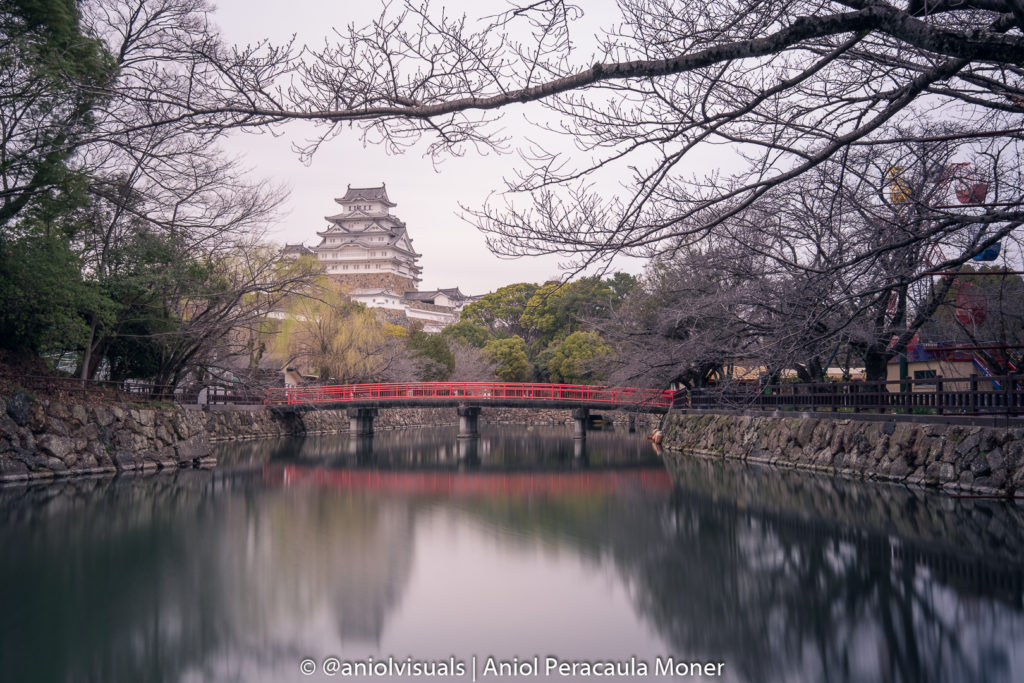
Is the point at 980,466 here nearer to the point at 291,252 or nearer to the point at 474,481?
the point at 474,481

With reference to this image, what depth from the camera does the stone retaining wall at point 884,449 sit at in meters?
8.45

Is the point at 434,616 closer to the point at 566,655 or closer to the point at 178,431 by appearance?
the point at 566,655

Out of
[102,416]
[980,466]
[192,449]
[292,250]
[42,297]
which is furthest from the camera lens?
[292,250]

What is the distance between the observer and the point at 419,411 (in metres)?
33.4

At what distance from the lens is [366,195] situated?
48375mm

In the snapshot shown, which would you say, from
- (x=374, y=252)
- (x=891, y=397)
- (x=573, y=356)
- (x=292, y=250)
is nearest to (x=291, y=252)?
(x=292, y=250)

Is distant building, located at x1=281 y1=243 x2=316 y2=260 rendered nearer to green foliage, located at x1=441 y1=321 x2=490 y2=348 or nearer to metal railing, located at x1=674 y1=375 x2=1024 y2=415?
metal railing, located at x1=674 y1=375 x2=1024 y2=415

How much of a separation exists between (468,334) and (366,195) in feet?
56.7

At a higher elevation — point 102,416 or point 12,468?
point 102,416

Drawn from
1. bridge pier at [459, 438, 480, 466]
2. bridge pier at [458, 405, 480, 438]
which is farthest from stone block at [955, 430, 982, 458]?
bridge pier at [458, 405, 480, 438]

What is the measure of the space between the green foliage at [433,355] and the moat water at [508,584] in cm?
1839

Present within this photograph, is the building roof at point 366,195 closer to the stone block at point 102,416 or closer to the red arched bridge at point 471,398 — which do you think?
the red arched bridge at point 471,398

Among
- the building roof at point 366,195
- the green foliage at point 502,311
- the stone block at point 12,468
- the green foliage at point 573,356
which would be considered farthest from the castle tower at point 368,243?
the stone block at point 12,468

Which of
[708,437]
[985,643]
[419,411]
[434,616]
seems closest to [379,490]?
[434,616]
